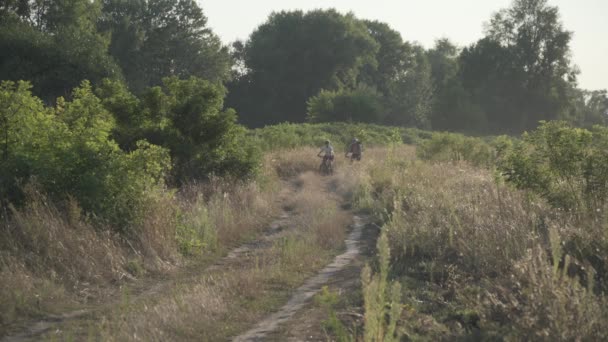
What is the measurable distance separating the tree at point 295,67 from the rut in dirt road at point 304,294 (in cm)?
5885

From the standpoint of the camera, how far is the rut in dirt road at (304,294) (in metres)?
7.33

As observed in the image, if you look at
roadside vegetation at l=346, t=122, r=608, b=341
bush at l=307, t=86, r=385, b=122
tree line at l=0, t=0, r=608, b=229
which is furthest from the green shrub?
roadside vegetation at l=346, t=122, r=608, b=341

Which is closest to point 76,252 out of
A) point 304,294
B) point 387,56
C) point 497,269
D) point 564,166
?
point 304,294

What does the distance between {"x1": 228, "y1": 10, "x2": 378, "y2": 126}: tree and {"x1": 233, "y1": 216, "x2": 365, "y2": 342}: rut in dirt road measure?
58845 mm

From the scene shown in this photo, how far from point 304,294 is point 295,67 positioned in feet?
212

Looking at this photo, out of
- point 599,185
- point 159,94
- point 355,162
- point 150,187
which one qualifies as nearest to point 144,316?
point 150,187

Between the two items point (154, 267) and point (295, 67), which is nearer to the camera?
point (154, 267)

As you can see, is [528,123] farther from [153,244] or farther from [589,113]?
[153,244]

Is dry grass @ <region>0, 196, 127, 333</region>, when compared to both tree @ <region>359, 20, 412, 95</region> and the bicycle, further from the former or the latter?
tree @ <region>359, 20, 412, 95</region>

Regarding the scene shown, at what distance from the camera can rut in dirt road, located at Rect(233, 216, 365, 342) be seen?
7.33m

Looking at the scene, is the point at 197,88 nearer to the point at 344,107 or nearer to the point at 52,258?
the point at 52,258

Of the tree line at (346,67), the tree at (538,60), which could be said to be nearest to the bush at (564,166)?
the tree line at (346,67)

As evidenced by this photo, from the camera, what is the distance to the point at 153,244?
11.1 meters

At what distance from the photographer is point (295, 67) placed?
238ft
